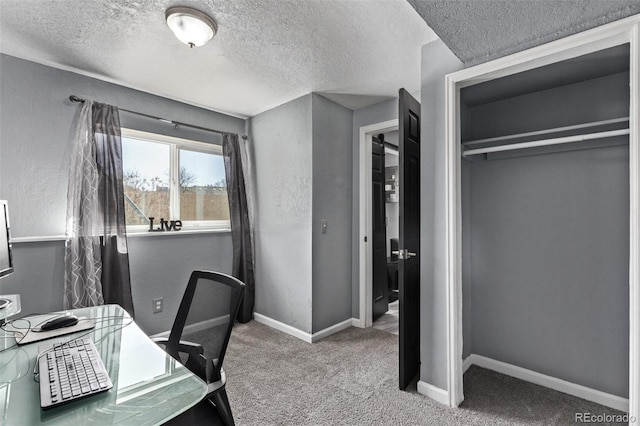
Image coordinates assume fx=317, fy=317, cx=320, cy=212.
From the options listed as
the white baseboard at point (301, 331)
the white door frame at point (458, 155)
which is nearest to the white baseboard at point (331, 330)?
the white baseboard at point (301, 331)

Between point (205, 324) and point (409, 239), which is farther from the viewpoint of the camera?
point (409, 239)

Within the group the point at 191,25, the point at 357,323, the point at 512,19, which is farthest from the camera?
the point at 357,323

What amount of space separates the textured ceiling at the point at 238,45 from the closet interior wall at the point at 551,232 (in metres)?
0.82

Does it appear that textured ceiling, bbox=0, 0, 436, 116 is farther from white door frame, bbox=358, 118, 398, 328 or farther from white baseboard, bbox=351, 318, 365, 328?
white baseboard, bbox=351, 318, 365, 328

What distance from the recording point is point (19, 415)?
0.88 metres

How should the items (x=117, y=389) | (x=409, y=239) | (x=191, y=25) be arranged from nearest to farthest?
(x=117, y=389)
(x=191, y=25)
(x=409, y=239)

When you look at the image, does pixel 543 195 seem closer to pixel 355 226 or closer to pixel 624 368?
pixel 624 368

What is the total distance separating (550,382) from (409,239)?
4.77 ft

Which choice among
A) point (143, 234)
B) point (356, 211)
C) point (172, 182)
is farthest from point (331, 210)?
point (143, 234)

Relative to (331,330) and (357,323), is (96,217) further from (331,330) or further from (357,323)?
(357,323)

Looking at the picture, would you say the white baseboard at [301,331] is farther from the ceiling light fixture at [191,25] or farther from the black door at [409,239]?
the ceiling light fixture at [191,25]

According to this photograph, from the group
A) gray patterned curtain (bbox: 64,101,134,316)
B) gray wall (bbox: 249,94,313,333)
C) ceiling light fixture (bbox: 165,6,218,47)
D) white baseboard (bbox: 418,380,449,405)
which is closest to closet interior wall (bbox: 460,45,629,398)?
white baseboard (bbox: 418,380,449,405)

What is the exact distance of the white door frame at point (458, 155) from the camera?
1475mm

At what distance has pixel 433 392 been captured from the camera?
213 centimetres
